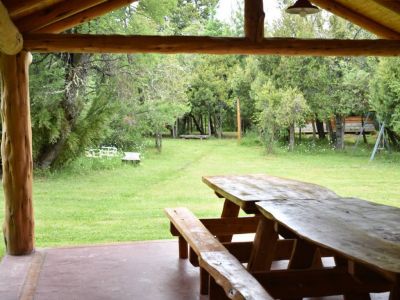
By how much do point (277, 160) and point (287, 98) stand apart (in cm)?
183

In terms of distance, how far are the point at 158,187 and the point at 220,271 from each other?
24.1 ft

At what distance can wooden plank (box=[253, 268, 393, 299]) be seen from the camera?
2799 millimetres

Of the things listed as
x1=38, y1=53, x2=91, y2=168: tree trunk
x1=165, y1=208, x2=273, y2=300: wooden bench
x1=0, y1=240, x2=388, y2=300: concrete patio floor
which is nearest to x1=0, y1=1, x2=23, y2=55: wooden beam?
x1=0, y1=240, x2=388, y2=300: concrete patio floor

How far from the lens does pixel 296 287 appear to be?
283 centimetres

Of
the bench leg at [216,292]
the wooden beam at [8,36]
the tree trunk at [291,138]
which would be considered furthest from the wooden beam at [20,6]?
the tree trunk at [291,138]

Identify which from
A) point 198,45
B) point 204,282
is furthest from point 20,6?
point 204,282

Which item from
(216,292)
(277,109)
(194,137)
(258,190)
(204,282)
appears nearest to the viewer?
(216,292)

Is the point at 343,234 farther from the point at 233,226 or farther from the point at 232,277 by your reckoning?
the point at 233,226

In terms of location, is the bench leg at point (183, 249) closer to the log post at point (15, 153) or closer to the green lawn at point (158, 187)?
the log post at point (15, 153)

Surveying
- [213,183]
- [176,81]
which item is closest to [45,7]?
[213,183]

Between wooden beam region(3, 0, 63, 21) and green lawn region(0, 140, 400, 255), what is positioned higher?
wooden beam region(3, 0, 63, 21)

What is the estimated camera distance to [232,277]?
2.67m

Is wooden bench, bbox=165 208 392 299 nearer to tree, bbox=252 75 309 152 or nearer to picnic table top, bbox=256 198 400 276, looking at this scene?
picnic table top, bbox=256 198 400 276

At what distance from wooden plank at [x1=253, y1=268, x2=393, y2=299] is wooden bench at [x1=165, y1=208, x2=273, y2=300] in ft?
0.58
